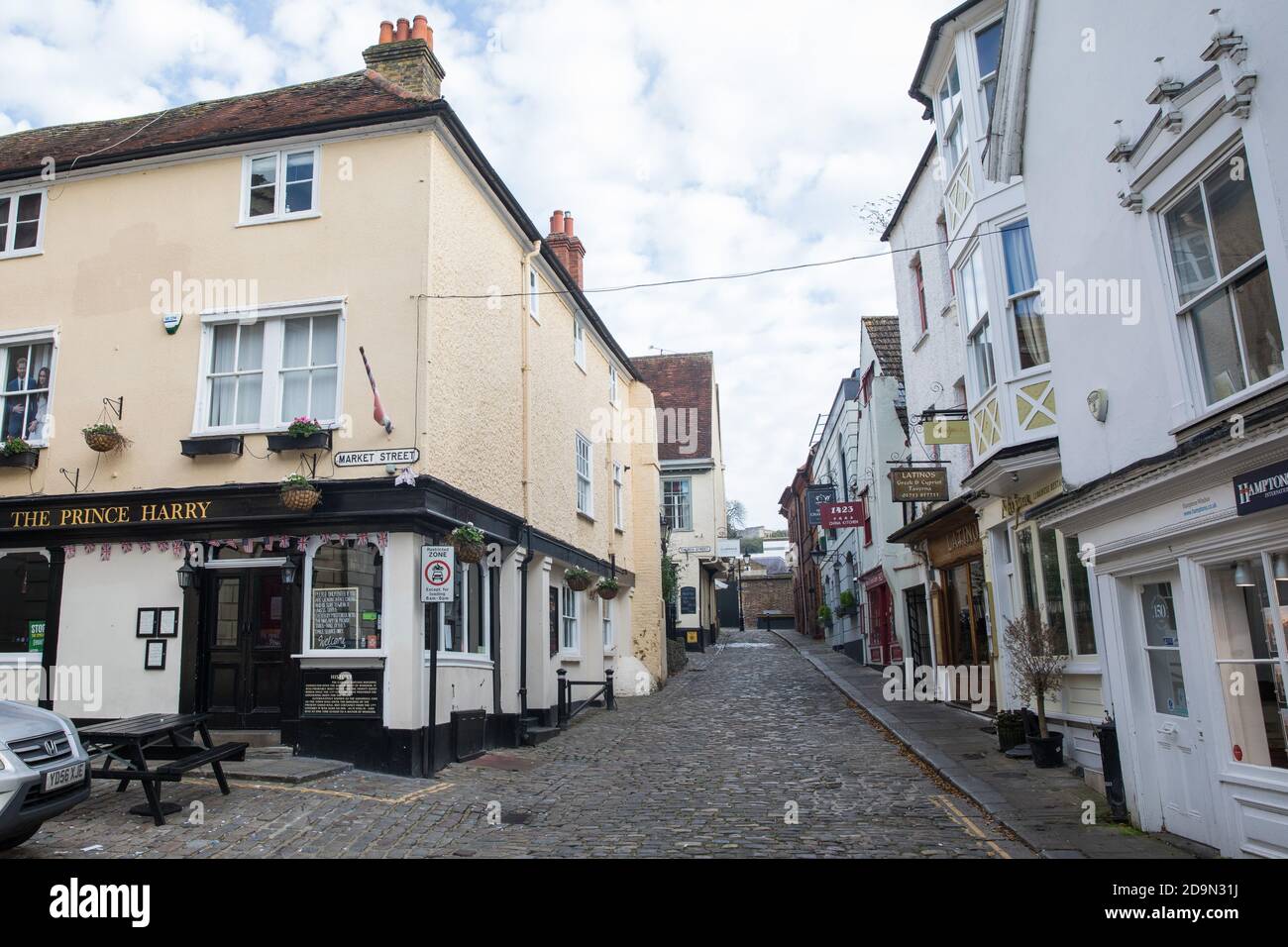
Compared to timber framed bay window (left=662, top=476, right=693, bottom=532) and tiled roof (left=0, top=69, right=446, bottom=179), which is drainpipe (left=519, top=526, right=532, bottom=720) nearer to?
tiled roof (left=0, top=69, right=446, bottom=179)

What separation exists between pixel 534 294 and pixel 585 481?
5.07 m

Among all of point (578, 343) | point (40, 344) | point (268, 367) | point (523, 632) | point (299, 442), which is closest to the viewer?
point (299, 442)

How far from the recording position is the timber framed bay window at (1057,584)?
36.9 feet

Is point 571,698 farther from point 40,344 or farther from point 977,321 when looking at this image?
point 40,344

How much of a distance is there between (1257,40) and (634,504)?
2014cm

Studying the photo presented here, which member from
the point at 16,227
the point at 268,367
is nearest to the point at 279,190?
the point at 268,367

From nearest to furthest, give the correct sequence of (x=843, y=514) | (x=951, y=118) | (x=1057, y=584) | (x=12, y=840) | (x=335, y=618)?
(x=12, y=840) < (x=335, y=618) < (x=1057, y=584) < (x=951, y=118) < (x=843, y=514)

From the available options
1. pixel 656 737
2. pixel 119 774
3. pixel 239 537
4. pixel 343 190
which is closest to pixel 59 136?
pixel 343 190

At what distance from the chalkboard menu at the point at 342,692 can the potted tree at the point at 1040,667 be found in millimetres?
7811

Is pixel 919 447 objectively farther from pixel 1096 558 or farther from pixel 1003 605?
pixel 1096 558

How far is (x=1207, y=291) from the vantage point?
274 inches

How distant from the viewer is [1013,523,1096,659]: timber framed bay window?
11.3 metres

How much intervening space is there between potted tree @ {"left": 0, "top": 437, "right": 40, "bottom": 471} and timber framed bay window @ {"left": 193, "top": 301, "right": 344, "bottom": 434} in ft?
8.39
